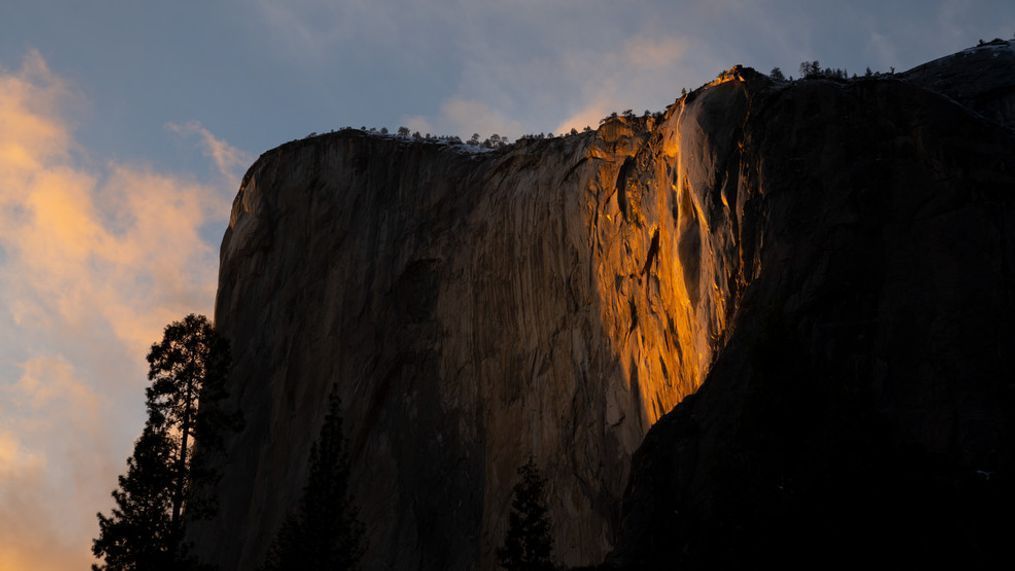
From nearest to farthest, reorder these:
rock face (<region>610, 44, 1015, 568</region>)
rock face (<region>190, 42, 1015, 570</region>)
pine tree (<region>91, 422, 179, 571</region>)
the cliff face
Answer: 1. rock face (<region>610, 44, 1015, 568</region>)
2. rock face (<region>190, 42, 1015, 570</region>)
3. pine tree (<region>91, 422, 179, 571</region>)
4. the cliff face

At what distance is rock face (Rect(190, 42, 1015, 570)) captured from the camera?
846 inches

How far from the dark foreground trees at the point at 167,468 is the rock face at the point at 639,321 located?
444 inches

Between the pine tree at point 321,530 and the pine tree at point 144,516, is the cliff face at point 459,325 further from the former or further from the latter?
the pine tree at point 144,516

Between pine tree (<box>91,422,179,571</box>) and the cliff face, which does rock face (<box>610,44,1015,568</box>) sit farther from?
pine tree (<box>91,422,179,571</box>)

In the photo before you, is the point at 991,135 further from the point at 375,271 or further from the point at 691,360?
the point at 375,271

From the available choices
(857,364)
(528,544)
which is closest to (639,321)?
(528,544)

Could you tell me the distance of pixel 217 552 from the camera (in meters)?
42.7

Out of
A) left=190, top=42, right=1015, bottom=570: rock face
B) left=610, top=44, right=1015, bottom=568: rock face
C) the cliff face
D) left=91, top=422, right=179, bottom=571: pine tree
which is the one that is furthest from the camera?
the cliff face

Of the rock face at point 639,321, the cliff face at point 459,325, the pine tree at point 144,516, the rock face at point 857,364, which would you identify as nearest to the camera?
the rock face at point 857,364

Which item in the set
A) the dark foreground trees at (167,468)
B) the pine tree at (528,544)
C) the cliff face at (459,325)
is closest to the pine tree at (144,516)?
the dark foreground trees at (167,468)

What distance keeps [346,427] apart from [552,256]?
10.8 metres

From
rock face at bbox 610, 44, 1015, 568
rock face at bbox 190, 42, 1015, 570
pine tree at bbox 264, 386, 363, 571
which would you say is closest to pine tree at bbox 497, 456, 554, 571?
rock face at bbox 190, 42, 1015, 570

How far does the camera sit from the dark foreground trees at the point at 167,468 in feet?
85.9

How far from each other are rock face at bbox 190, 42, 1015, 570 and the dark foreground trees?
11266 millimetres
